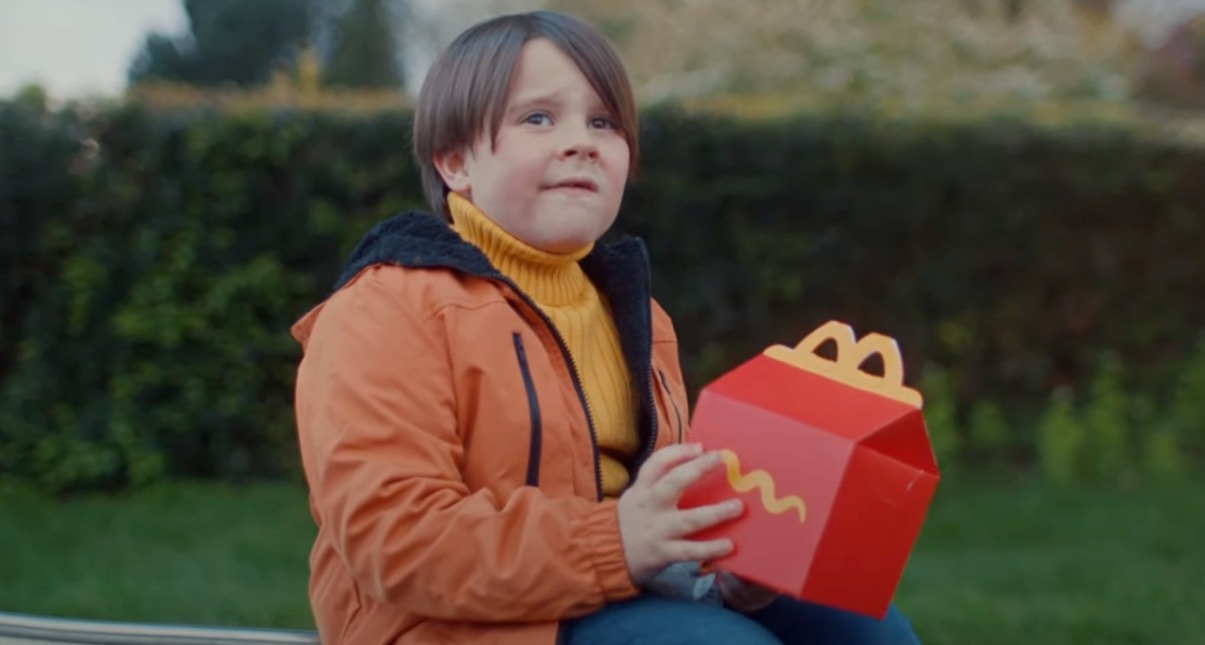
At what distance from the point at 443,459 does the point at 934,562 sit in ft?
12.8

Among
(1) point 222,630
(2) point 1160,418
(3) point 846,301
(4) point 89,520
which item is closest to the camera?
(1) point 222,630

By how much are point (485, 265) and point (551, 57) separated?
0.30 meters

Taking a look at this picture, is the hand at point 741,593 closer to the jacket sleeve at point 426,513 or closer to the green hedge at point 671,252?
the jacket sleeve at point 426,513

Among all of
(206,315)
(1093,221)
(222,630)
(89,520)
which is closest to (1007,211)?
(1093,221)

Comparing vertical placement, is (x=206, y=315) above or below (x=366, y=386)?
below

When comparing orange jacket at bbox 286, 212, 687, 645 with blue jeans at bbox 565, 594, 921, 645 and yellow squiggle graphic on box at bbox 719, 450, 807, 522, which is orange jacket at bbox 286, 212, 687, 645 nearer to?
blue jeans at bbox 565, 594, 921, 645

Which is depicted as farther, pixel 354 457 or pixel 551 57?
pixel 551 57

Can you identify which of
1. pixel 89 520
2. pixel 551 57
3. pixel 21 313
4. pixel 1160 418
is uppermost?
pixel 551 57

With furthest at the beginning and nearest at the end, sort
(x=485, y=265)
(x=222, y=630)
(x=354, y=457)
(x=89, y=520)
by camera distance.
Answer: (x=89, y=520) → (x=222, y=630) → (x=485, y=265) → (x=354, y=457)

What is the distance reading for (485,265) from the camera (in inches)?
74.0

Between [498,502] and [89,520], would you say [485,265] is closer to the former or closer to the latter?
[498,502]

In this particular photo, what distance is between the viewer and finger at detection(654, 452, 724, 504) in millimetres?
1688

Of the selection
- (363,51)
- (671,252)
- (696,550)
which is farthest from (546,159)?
(363,51)

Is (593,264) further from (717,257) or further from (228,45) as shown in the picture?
(228,45)
